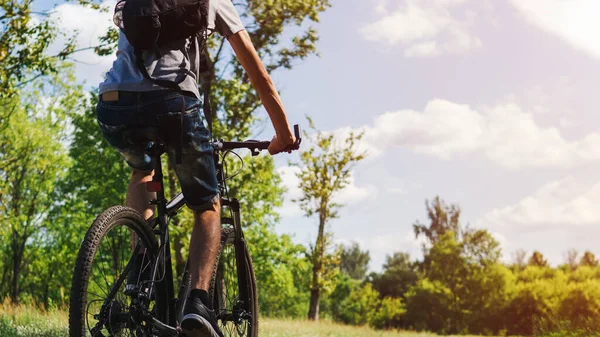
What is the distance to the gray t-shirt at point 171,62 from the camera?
2994mm

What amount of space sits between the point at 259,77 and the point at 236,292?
62.2 inches

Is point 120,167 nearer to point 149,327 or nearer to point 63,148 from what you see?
point 63,148

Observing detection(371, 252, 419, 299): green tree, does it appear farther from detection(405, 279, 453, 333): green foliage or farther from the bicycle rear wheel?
the bicycle rear wheel

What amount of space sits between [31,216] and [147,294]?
121 feet

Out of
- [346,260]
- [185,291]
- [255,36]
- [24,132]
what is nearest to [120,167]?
[24,132]

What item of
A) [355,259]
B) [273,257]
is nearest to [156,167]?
[273,257]

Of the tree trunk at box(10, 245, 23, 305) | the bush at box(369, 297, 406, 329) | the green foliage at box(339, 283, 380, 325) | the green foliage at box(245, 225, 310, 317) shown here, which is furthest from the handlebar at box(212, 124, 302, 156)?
the green foliage at box(339, 283, 380, 325)

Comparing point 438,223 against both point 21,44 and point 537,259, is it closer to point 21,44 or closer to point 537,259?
point 537,259

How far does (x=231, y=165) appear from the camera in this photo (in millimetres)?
19859

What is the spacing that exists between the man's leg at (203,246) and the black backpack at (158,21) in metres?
0.67

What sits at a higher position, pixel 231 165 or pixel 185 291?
pixel 231 165

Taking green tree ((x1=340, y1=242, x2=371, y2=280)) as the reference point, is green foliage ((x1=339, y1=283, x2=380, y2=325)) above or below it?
below

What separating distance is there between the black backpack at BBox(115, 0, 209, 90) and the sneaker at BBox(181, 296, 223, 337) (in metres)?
1.04

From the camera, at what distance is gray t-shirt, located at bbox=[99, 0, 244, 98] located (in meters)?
2.99
